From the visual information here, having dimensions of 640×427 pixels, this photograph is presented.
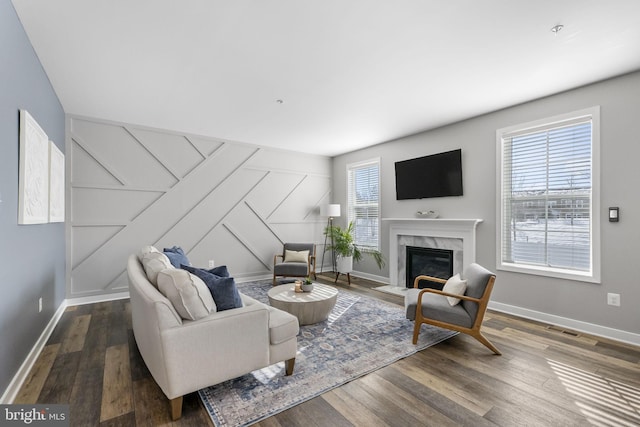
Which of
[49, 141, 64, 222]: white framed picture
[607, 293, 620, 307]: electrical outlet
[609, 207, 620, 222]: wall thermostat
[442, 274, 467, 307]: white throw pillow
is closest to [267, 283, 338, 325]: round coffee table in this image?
[442, 274, 467, 307]: white throw pillow

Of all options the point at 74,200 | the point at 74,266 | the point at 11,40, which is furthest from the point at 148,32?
the point at 74,266

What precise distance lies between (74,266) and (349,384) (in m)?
4.08

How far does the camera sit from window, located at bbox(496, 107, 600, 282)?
3225mm

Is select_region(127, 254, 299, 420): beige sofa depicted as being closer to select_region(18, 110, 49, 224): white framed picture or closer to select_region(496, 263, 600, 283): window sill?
select_region(18, 110, 49, 224): white framed picture

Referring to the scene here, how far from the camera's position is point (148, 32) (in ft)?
7.55

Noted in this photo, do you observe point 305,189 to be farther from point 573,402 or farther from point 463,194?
point 573,402

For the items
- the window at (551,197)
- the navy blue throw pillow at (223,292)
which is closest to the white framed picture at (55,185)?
the navy blue throw pillow at (223,292)

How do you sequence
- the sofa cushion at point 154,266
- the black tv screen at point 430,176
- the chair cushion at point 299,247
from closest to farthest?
the sofa cushion at point 154,266
the black tv screen at point 430,176
the chair cushion at point 299,247

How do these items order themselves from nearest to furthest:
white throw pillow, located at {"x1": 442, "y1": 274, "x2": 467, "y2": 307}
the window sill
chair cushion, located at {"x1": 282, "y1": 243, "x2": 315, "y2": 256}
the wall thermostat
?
white throw pillow, located at {"x1": 442, "y1": 274, "x2": 467, "y2": 307}
the wall thermostat
the window sill
chair cushion, located at {"x1": 282, "y1": 243, "x2": 315, "y2": 256}

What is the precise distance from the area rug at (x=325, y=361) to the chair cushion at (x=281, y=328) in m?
0.32

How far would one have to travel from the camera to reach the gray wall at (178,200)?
13.6 feet

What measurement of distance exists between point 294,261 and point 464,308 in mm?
3110

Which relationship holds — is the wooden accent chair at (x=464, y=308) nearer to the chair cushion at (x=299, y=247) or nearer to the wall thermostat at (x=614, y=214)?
the wall thermostat at (x=614, y=214)

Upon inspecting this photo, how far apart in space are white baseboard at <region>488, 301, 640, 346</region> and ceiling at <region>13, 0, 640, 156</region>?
2.56m
